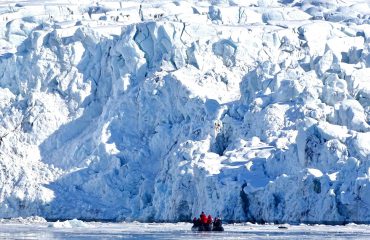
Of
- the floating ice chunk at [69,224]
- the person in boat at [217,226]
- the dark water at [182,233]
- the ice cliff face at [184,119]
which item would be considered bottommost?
the dark water at [182,233]

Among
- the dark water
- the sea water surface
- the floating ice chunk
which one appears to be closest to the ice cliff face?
the sea water surface

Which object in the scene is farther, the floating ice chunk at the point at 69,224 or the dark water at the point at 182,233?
the floating ice chunk at the point at 69,224

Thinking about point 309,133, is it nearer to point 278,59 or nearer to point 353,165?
point 353,165

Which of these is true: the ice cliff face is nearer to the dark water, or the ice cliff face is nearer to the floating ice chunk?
the dark water

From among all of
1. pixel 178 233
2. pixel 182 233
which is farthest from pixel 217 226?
pixel 178 233

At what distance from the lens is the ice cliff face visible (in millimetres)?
54344

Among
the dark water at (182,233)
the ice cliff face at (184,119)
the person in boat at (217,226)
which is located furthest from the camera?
the ice cliff face at (184,119)

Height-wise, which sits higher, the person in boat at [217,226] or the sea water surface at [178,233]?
the person in boat at [217,226]

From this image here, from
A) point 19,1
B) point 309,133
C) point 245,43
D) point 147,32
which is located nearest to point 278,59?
point 245,43

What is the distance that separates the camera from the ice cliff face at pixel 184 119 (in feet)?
178

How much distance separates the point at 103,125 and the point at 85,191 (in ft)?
14.9

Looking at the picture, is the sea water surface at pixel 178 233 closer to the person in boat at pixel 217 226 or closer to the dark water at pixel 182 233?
the dark water at pixel 182 233

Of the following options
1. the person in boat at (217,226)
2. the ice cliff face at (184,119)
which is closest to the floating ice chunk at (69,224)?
the person in boat at (217,226)

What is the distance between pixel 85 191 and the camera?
6119cm
